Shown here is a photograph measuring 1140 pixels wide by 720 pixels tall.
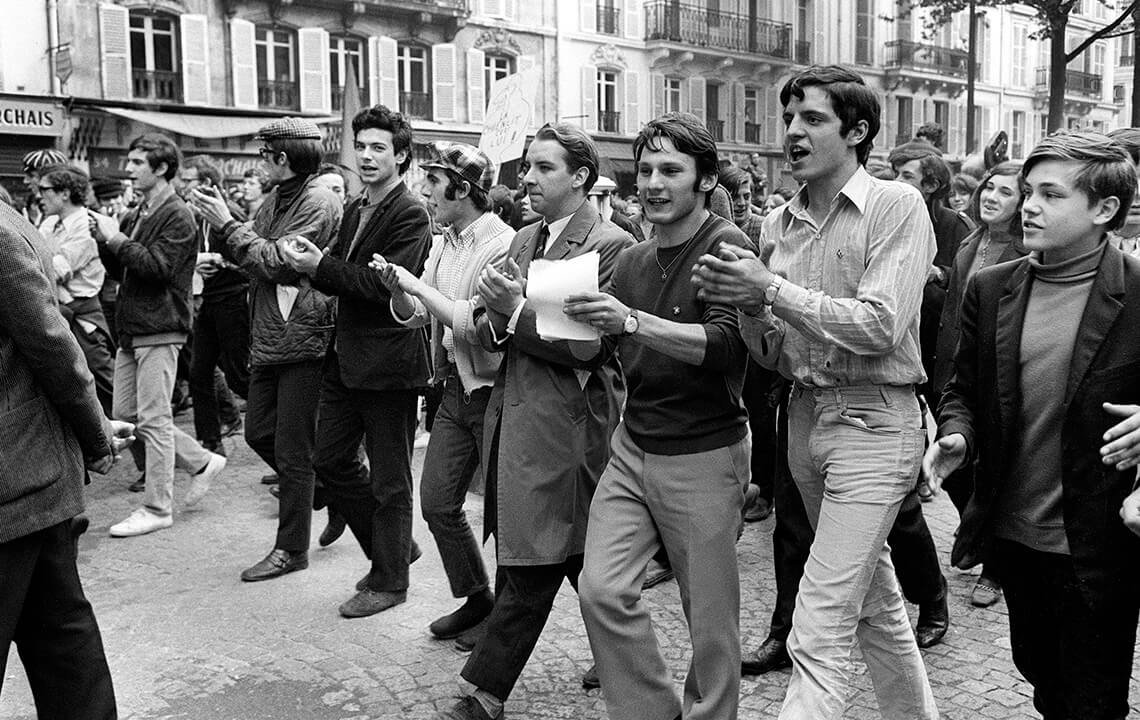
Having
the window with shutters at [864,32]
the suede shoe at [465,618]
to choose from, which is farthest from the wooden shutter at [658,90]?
the suede shoe at [465,618]

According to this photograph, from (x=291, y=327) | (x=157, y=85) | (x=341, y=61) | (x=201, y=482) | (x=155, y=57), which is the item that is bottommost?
(x=201, y=482)

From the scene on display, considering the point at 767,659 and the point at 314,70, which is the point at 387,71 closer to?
the point at 314,70

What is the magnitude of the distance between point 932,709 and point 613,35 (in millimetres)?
30107

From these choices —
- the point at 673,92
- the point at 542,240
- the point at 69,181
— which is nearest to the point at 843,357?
the point at 542,240

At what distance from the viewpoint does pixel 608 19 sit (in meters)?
31.8

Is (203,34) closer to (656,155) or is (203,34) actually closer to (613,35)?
(613,35)

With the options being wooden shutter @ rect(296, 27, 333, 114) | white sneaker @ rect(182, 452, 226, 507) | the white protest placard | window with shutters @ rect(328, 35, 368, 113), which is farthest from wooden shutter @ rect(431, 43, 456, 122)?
white sneaker @ rect(182, 452, 226, 507)

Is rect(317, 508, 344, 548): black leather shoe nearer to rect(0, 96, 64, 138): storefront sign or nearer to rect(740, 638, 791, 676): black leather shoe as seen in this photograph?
rect(740, 638, 791, 676): black leather shoe

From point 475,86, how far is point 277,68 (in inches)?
201

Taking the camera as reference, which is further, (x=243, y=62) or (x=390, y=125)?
(x=243, y=62)

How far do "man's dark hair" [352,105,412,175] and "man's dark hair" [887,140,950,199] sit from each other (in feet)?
9.59


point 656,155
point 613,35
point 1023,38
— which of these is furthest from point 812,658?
point 1023,38

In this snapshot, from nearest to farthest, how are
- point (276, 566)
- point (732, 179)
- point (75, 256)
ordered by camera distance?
1. point (276, 566)
2. point (732, 179)
3. point (75, 256)

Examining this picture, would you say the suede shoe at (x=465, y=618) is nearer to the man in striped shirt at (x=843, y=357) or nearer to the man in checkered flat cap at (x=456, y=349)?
the man in checkered flat cap at (x=456, y=349)
